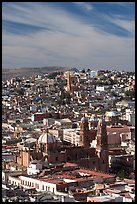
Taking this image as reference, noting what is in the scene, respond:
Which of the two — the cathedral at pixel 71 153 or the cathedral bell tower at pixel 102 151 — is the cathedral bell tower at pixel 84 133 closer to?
the cathedral at pixel 71 153

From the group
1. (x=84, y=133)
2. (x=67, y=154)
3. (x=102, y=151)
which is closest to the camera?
(x=102, y=151)

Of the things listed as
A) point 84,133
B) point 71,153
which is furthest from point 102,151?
point 84,133

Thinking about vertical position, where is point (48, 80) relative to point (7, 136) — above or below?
above

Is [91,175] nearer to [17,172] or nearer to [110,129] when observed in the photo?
[17,172]

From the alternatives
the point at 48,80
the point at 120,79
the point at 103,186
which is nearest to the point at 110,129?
the point at 103,186

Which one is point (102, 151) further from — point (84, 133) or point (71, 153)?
point (84, 133)

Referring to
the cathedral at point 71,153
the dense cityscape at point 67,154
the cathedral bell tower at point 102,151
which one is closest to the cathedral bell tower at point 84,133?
the dense cityscape at point 67,154

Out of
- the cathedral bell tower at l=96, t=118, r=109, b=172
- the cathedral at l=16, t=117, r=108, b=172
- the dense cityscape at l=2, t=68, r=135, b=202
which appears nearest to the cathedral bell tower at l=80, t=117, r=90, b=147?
the dense cityscape at l=2, t=68, r=135, b=202

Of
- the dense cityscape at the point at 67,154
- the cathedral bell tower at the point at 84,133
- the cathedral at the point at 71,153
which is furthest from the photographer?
the cathedral bell tower at the point at 84,133
